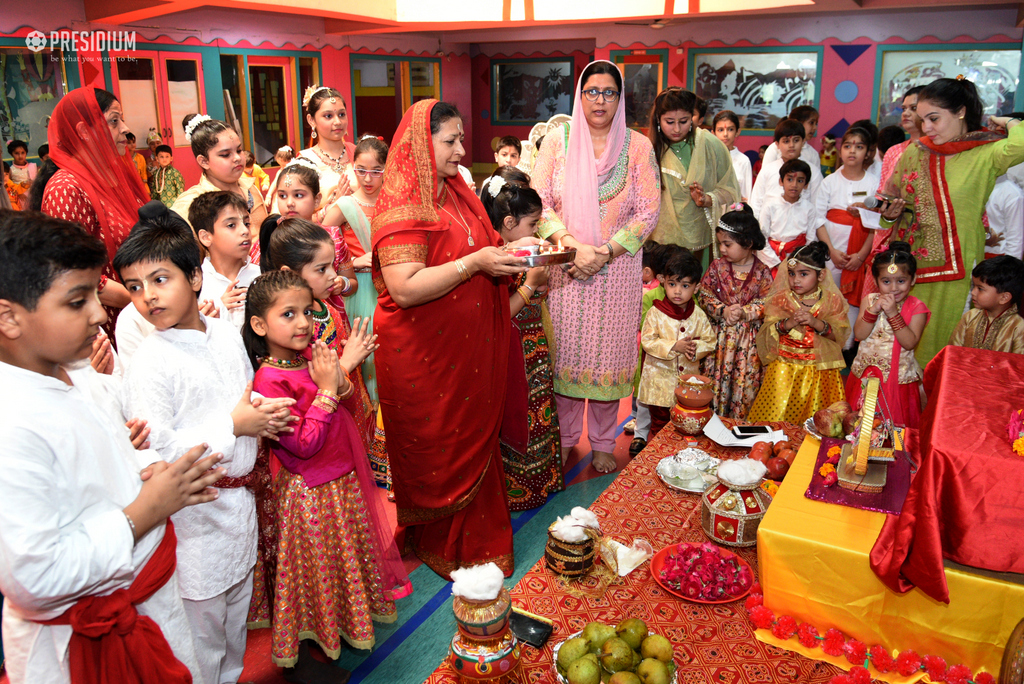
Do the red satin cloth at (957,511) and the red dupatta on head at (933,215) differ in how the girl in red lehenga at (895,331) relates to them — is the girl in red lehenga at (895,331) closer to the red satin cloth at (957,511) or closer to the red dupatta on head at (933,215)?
the red dupatta on head at (933,215)

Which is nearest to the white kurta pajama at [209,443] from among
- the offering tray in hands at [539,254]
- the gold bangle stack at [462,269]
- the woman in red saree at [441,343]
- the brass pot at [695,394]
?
the woman in red saree at [441,343]

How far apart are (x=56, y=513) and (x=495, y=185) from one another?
92.1 inches

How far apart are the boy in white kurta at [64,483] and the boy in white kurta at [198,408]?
301 millimetres

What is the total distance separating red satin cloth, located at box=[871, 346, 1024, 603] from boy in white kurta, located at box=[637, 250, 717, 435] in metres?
1.70

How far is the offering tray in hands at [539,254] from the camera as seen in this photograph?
8.38ft

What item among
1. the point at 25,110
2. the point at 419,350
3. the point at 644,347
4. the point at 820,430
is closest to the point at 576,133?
the point at 644,347

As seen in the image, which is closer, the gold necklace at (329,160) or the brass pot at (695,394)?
the brass pot at (695,394)

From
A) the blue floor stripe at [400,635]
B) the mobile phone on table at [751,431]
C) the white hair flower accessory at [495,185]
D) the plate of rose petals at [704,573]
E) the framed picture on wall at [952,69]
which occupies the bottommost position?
the blue floor stripe at [400,635]

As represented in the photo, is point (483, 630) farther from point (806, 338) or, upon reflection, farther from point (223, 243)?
point (806, 338)

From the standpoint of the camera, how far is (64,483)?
1368mm

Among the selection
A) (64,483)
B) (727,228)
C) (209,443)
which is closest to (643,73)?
(727,228)

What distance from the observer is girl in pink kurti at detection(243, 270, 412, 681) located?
2.17 m

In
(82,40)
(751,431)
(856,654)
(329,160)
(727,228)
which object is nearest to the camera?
(856,654)

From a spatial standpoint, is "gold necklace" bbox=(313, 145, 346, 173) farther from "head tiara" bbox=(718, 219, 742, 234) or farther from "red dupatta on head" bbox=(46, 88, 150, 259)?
"head tiara" bbox=(718, 219, 742, 234)
